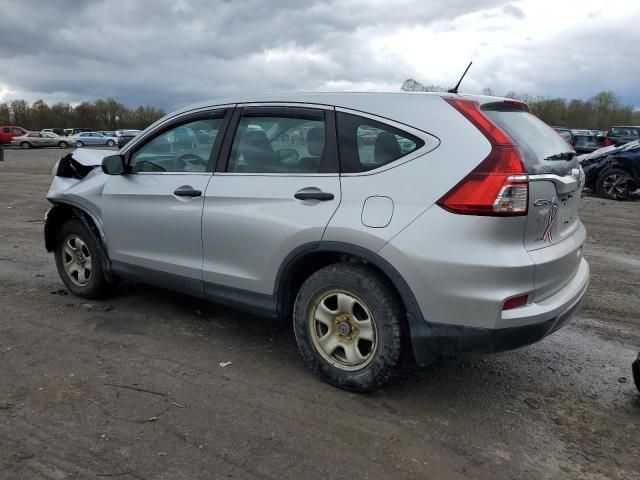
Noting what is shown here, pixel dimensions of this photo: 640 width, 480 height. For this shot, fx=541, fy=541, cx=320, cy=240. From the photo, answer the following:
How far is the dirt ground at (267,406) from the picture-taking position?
2660mm

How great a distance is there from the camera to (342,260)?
10.8 feet

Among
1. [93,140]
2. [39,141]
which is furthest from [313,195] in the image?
[93,140]

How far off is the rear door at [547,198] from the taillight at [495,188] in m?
0.07

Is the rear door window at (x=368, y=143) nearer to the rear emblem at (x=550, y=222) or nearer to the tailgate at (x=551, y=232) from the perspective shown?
the tailgate at (x=551, y=232)

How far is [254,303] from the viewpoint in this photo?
11.9 ft

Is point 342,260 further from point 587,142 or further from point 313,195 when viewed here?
point 587,142

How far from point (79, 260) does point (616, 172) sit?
43.1 feet

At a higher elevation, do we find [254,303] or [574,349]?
[254,303]

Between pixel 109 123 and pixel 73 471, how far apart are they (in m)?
82.4

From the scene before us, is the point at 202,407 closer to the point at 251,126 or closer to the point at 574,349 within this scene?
the point at 251,126

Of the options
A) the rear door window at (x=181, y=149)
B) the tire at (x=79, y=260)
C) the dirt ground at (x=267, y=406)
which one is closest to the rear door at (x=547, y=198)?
the dirt ground at (x=267, y=406)

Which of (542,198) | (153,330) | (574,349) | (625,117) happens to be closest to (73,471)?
(153,330)

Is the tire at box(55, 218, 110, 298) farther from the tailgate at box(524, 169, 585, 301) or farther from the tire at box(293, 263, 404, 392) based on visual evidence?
the tailgate at box(524, 169, 585, 301)

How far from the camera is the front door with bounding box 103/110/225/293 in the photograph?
12.8ft
